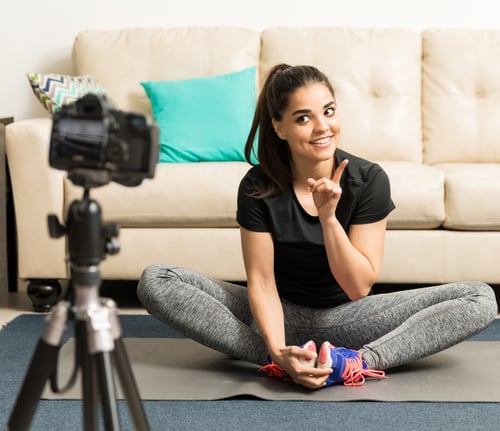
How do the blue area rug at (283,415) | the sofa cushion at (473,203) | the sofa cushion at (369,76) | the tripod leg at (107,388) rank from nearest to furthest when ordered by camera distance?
the tripod leg at (107,388)
the blue area rug at (283,415)
the sofa cushion at (473,203)
the sofa cushion at (369,76)

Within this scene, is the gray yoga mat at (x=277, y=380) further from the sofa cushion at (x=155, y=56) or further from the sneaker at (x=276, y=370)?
the sofa cushion at (x=155, y=56)

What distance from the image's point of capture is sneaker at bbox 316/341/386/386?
6.93 ft

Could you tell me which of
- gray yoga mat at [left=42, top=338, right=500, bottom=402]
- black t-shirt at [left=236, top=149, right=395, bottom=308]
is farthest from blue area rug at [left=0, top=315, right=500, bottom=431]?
black t-shirt at [left=236, top=149, right=395, bottom=308]

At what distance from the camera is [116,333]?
3.97ft

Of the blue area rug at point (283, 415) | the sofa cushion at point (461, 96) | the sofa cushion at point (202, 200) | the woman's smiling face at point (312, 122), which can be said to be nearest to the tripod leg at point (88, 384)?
the blue area rug at point (283, 415)

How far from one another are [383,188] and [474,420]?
1.95 ft

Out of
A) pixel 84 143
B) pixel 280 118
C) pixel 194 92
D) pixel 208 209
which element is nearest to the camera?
pixel 84 143

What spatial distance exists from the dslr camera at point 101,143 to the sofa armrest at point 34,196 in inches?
71.4

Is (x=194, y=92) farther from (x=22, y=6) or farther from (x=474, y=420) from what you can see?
(x=474, y=420)

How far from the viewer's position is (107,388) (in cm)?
116

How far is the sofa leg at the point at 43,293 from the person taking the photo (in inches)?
120

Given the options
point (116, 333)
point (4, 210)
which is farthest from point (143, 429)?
point (4, 210)

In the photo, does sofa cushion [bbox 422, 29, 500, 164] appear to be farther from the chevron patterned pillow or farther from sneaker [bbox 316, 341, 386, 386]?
sneaker [bbox 316, 341, 386, 386]

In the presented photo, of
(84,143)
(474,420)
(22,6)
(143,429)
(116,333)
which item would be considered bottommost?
(474,420)
